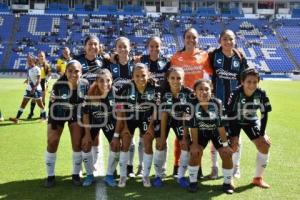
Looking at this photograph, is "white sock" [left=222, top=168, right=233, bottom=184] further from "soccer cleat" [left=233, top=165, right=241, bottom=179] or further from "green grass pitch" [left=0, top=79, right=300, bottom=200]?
"soccer cleat" [left=233, top=165, right=241, bottom=179]

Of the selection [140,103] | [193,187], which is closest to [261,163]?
[193,187]

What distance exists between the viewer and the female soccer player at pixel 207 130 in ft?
18.6

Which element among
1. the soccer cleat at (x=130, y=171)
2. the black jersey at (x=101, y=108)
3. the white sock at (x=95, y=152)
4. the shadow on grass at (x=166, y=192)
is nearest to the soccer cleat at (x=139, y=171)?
the soccer cleat at (x=130, y=171)

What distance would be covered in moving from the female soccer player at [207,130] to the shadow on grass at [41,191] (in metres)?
1.51

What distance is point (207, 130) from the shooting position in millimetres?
5773

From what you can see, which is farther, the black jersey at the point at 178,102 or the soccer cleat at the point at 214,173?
the soccer cleat at the point at 214,173

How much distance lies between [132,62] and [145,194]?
2236mm

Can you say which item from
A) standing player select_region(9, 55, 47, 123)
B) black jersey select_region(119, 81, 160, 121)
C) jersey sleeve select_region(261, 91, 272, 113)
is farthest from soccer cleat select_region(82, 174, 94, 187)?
standing player select_region(9, 55, 47, 123)

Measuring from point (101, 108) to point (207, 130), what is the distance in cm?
159

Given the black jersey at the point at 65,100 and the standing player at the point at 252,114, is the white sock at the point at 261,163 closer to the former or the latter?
the standing player at the point at 252,114

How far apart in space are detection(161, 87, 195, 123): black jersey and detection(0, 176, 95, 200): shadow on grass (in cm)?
158

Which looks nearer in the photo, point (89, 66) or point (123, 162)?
point (123, 162)

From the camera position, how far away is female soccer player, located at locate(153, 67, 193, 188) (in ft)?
19.0

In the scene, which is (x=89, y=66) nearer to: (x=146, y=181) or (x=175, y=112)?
(x=175, y=112)
